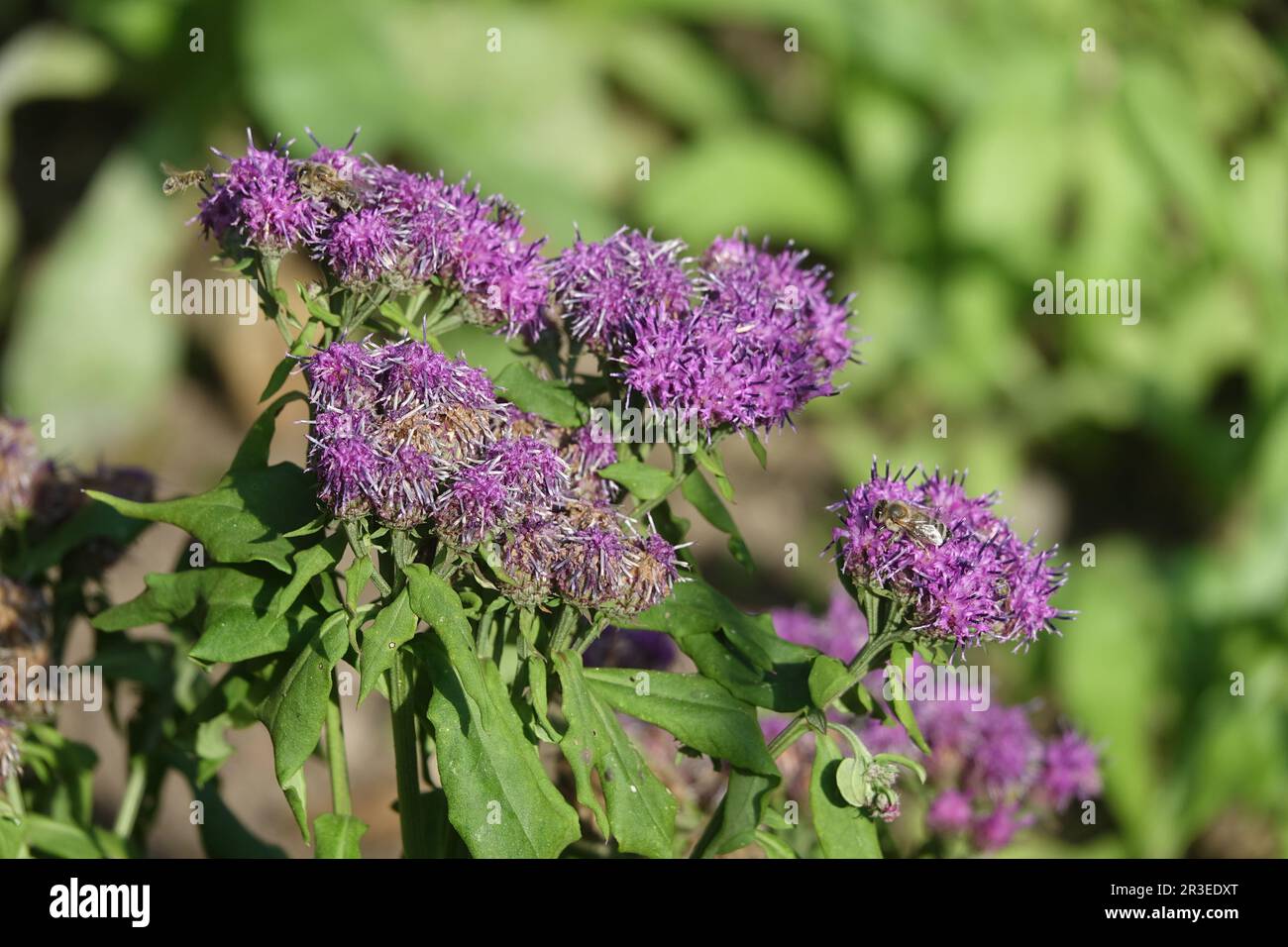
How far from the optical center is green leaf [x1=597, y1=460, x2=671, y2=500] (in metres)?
1.74

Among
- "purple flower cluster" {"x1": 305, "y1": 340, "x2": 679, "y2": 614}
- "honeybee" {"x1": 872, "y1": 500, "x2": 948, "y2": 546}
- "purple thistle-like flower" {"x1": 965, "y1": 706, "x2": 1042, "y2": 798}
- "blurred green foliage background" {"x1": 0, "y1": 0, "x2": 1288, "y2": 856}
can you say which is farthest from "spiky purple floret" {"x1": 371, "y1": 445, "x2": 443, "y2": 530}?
"blurred green foliage background" {"x1": 0, "y1": 0, "x2": 1288, "y2": 856}

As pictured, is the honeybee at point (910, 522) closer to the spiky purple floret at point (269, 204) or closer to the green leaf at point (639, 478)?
the green leaf at point (639, 478)

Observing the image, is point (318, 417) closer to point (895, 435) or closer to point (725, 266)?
point (725, 266)

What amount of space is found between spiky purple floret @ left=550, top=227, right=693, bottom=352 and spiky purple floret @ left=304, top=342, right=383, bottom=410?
317 millimetres

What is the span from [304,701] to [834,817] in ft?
2.17

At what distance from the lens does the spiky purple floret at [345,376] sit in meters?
1.60

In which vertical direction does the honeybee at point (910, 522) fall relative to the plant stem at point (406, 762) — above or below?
above

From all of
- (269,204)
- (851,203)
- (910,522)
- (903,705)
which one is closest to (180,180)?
(269,204)

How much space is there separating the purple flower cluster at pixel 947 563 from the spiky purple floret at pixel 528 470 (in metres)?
0.38

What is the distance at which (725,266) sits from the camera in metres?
1.99

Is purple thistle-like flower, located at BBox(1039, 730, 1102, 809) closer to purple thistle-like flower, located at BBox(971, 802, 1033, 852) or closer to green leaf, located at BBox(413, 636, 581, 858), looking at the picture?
purple thistle-like flower, located at BBox(971, 802, 1033, 852)

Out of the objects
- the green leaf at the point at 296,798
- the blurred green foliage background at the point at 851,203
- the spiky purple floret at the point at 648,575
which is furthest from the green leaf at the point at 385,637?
the blurred green foliage background at the point at 851,203
